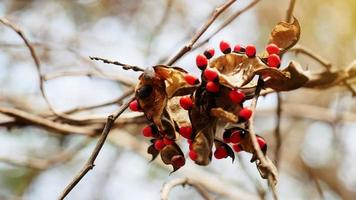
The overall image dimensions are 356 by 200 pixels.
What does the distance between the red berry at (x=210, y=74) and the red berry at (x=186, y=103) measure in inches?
1.7

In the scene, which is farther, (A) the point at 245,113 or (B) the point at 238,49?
(B) the point at 238,49

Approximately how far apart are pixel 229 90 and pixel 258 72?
46mm

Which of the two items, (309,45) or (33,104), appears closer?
(33,104)

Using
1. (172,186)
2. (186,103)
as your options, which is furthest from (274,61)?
(172,186)

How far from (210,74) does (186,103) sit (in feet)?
0.18

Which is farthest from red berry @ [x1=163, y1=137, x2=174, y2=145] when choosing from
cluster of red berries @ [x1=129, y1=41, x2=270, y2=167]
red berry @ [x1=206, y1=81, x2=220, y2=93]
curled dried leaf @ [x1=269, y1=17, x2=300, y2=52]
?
Answer: curled dried leaf @ [x1=269, y1=17, x2=300, y2=52]

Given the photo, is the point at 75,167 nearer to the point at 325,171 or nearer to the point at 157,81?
the point at 325,171

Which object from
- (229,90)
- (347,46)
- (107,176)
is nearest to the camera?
(229,90)

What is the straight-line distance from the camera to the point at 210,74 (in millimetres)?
653

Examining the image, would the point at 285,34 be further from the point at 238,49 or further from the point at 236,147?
the point at 236,147

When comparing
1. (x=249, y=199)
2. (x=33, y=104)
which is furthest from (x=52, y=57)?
(x=249, y=199)

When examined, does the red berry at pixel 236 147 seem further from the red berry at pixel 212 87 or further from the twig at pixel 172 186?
the twig at pixel 172 186

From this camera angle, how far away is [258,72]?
26.5 inches

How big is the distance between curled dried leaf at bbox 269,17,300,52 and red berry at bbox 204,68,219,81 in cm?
14
